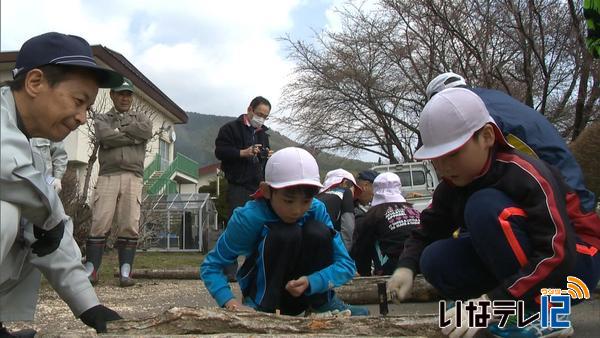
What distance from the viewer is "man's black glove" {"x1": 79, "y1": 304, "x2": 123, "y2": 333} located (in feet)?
7.15

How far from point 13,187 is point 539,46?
1095cm

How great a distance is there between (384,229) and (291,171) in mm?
1969

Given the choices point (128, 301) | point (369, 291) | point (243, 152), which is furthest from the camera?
point (243, 152)

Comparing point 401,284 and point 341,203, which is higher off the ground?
point 341,203

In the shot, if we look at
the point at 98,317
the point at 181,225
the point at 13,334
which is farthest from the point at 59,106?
the point at 181,225

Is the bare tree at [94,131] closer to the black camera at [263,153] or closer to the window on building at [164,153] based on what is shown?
the black camera at [263,153]

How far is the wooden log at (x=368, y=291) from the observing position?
4126 millimetres

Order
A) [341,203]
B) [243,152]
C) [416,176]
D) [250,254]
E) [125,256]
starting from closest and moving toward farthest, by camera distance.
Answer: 1. [250,254]
2. [125,256]
3. [243,152]
4. [341,203]
5. [416,176]

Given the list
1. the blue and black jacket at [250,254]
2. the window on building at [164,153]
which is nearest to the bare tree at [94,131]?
the blue and black jacket at [250,254]

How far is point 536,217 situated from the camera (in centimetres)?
208

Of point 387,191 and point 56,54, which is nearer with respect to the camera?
point 56,54

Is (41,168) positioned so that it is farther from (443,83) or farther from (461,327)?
(443,83)

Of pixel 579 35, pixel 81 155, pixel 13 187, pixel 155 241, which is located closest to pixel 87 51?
pixel 13 187

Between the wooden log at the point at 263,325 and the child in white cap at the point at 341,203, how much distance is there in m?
2.92
